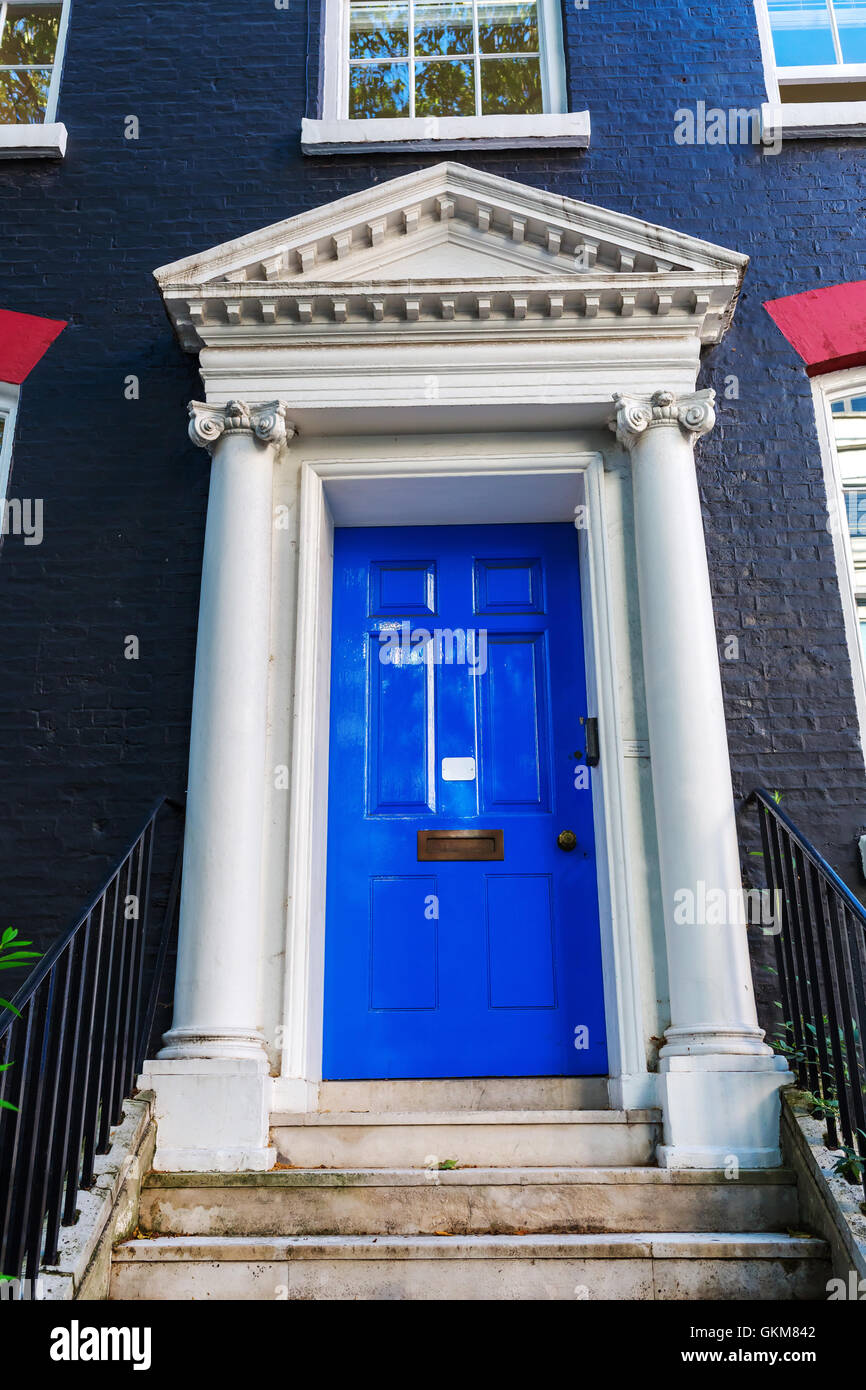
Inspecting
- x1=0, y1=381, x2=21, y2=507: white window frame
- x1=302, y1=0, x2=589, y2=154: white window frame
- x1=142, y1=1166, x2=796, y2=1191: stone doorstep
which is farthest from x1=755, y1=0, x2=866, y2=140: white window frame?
x1=142, y1=1166, x2=796, y2=1191: stone doorstep

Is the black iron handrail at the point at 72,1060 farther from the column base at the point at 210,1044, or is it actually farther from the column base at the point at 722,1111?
the column base at the point at 722,1111

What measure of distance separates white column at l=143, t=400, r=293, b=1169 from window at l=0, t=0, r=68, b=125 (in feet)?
7.67

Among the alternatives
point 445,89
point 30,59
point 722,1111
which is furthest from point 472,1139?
point 30,59

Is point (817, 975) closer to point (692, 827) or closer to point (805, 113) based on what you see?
point (692, 827)

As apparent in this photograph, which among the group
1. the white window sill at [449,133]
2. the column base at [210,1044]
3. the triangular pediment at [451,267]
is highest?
the white window sill at [449,133]

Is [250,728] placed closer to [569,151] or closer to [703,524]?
[703,524]

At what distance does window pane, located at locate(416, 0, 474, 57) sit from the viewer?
5852 millimetres

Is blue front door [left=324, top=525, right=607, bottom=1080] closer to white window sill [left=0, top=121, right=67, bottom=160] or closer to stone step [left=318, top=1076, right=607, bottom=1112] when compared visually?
stone step [left=318, top=1076, right=607, bottom=1112]

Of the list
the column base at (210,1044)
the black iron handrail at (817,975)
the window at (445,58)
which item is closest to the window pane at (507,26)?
the window at (445,58)

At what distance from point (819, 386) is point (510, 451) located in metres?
1.48

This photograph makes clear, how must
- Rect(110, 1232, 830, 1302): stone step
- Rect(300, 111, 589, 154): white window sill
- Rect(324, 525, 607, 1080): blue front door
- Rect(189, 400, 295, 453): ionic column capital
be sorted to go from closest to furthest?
Rect(110, 1232, 830, 1302): stone step
Rect(324, 525, 607, 1080): blue front door
Rect(189, 400, 295, 453): ionic column capital
Rect(300, 111, 589, 154): white window sill

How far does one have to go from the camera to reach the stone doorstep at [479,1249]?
3.09 meters

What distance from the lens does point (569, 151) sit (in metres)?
5.45

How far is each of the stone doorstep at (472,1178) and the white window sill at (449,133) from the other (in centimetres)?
438
